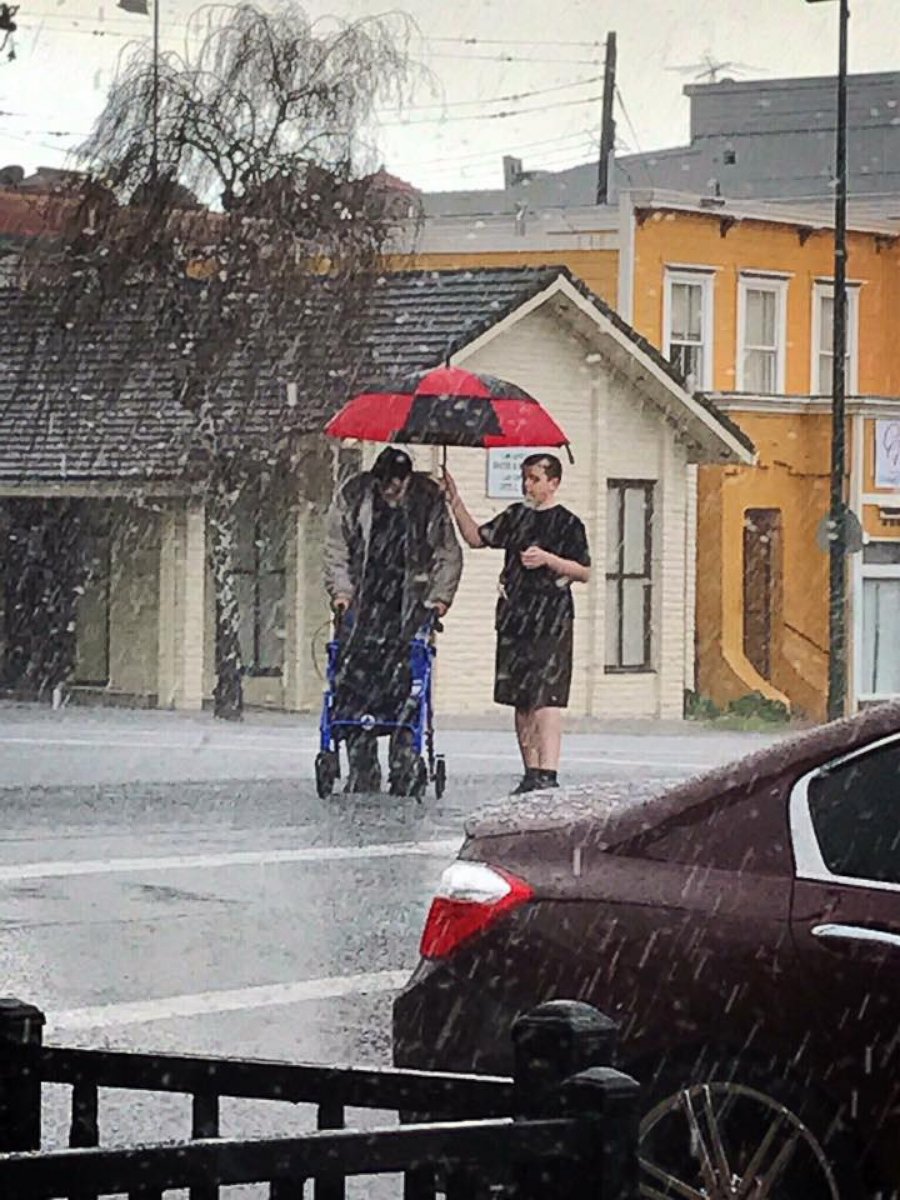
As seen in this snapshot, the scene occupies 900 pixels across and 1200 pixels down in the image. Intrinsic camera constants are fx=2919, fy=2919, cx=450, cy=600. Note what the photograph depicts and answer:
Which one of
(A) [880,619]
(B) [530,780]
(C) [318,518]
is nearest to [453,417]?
(B) [530,780]

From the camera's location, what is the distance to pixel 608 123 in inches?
2274

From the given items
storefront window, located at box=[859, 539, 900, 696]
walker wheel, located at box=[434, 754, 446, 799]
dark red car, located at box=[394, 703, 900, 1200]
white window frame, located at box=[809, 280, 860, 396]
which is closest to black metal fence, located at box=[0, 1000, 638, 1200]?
dark red car, located at box=[394, 703, 900, 1200]

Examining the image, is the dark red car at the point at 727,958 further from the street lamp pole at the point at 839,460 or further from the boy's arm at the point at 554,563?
the street lamp pole at the point at 839,460

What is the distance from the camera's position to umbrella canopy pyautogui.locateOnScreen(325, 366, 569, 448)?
736 inches

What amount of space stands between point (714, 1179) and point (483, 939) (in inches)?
31.6

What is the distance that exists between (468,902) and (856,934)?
37.2 inches

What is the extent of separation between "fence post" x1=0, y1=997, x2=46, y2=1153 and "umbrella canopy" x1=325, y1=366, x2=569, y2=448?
14616mm

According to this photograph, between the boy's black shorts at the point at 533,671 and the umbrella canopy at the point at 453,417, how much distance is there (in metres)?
2.94

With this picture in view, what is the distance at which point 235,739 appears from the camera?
989 inches

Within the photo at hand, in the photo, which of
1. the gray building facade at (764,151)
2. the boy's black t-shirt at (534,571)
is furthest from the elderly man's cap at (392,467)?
the gray building facade at (764,151)

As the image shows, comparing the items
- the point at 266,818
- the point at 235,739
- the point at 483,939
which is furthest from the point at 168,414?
the point at 483,939

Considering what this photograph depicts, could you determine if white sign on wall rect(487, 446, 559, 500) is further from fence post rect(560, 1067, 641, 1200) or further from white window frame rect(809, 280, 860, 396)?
fence post rect(560, 1067, 641, 1200)

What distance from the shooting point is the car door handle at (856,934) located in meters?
5.62

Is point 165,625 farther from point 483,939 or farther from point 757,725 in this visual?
point 483,939
